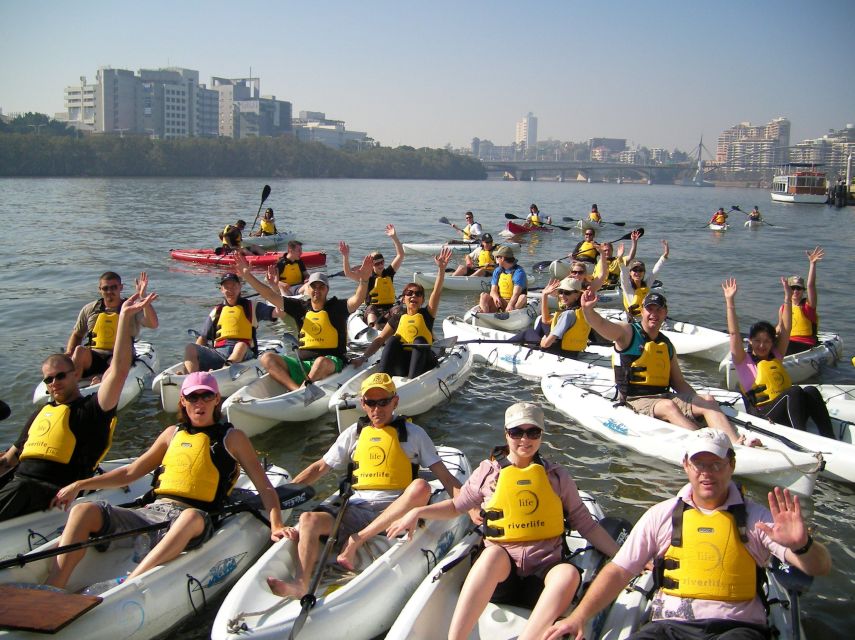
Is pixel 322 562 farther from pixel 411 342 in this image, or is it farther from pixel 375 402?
pixel 411 342

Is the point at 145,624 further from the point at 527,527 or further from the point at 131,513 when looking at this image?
the point at 527,527

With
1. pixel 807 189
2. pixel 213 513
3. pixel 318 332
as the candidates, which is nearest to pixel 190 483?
pixel 213 513

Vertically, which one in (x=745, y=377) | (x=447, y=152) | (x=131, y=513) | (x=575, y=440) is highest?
(x=447, y=152)

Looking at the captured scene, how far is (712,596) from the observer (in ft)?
12.5

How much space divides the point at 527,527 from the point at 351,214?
4238cm

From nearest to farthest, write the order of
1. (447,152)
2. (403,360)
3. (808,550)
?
(808,550) < (403,360) < (447,152)

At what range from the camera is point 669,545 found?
394cm

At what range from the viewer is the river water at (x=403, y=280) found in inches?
298

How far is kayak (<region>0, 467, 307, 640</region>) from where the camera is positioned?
4.36 m

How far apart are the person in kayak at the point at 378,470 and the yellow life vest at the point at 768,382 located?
3.90 metres

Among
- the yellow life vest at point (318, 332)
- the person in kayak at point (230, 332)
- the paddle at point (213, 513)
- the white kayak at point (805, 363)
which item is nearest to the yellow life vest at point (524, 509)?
the paddle at point (213, 513)

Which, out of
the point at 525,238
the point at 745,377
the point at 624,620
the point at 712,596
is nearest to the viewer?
the point at 712,596

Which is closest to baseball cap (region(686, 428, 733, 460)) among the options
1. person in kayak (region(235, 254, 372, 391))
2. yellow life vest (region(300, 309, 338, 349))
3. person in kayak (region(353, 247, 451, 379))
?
person in kayak (region(353, 247, 451, 379))

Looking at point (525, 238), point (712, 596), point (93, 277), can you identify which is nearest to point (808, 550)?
point (712, 596)
